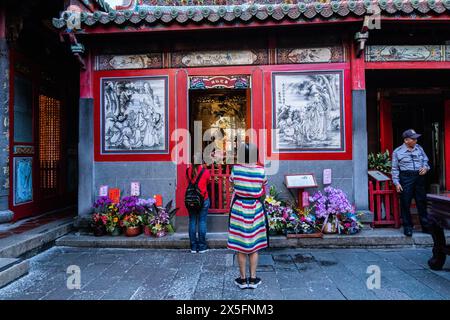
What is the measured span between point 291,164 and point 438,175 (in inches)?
222

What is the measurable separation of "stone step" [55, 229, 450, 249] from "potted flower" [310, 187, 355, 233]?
237 mm

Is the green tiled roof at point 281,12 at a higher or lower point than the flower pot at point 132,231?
higher

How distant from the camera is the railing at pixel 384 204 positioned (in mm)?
6867

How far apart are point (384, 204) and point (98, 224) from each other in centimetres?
642

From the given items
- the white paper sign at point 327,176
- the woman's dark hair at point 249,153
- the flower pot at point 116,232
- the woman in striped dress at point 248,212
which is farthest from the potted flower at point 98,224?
the white paper sign at point 327,176

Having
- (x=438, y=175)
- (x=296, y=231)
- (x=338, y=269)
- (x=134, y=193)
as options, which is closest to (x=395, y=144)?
(x=438, y=175)

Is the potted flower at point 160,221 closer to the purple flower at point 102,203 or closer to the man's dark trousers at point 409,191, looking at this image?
the purple flower at point 102,203

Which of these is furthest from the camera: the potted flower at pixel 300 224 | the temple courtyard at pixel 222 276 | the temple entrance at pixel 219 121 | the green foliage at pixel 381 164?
the temple entrance at pixel 219 121

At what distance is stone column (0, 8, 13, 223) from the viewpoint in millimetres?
6967

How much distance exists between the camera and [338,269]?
5.09m

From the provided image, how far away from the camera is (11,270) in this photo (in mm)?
4711

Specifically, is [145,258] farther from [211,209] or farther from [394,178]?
[394,178]

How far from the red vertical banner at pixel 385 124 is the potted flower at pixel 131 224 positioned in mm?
7210

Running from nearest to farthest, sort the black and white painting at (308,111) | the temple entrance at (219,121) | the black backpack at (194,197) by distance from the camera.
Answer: the black backpack at (194,197) < the black and white painting at (308,111) < the temple entrance at (219,121)
